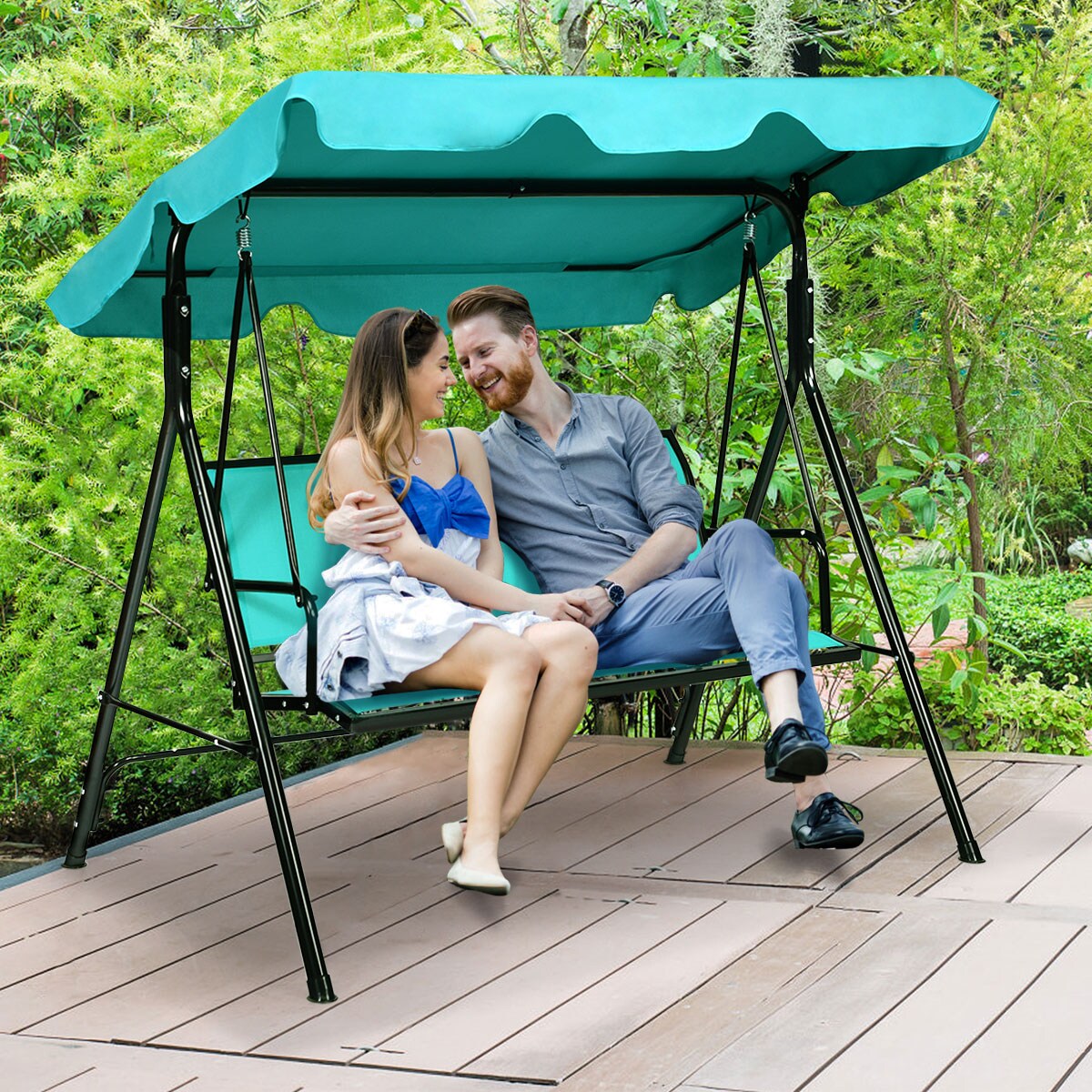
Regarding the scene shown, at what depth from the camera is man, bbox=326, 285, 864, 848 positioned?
9.75 feet

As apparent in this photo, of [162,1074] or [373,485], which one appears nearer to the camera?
[162,1074]

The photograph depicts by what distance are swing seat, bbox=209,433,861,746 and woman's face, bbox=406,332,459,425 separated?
487 millimetres

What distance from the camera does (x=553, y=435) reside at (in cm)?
359

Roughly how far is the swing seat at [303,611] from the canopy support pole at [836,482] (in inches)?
5.2

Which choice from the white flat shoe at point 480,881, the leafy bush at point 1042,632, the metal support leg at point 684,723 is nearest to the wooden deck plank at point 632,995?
the white flat shoe at point 480,881

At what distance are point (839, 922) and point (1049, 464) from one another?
8.49 ft

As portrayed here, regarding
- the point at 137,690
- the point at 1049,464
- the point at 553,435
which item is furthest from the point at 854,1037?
the point at 1049,464

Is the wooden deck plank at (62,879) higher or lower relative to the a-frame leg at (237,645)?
lower

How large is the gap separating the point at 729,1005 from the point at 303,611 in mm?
1341

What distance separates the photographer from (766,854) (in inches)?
124

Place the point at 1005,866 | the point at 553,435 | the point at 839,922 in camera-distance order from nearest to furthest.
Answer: the point at 839,922
the point at 1005,866
the point at 553,435

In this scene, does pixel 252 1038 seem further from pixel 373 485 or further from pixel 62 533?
pixel 62 533

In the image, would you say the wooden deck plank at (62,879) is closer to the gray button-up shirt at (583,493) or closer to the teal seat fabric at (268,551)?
the teal seat fabric at (268,551)

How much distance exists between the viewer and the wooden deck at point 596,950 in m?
2.10
